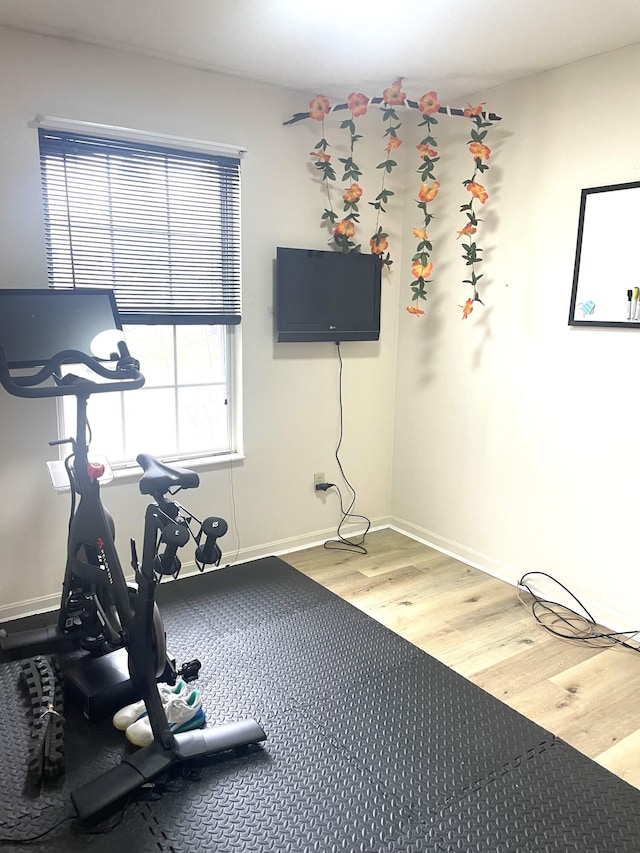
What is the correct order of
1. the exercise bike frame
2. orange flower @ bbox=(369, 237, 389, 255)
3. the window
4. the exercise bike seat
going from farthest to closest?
orange flower @ bbox=(369, 237, 389, 255), the window, the exercise bike seat, the exercise bike frame

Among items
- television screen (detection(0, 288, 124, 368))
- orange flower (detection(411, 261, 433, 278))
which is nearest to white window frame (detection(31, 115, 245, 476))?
television screen (detection(0, 288, 124, 368))

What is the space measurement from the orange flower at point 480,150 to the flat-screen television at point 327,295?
775 millimetres

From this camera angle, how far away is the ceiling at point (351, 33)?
2.30 meters

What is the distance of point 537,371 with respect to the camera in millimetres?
3127

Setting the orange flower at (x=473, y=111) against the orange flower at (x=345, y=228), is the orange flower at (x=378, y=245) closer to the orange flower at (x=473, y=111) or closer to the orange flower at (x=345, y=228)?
the orange flower at (x=345, y=228)

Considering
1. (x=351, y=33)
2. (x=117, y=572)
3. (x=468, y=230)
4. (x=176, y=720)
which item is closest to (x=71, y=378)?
(x=117, y=572)

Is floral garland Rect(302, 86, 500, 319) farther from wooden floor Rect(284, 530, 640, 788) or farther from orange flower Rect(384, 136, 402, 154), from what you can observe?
wooden floor Rect(284, 530, 640, 788)

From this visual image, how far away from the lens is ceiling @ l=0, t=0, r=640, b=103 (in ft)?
7.55

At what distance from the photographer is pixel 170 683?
87.8 inches

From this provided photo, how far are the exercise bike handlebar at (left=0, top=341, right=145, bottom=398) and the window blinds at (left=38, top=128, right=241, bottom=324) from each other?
643mm

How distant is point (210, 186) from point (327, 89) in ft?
2.64

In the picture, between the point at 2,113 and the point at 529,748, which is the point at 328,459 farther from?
the point at 2,113

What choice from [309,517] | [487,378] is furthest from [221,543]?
[487,378]

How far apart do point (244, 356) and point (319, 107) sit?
4.31 feet
